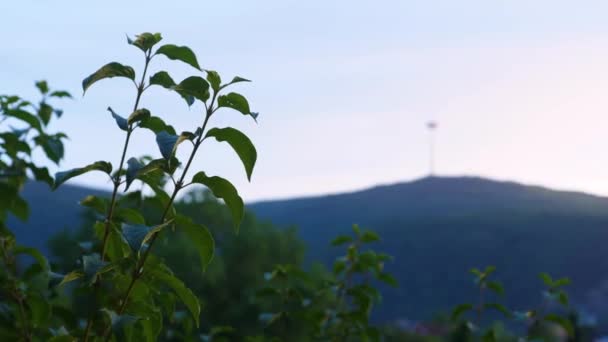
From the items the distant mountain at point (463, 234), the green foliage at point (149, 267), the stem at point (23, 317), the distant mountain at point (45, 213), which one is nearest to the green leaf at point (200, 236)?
the green foliage at point (149, 267)

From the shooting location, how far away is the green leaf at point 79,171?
6.14 feet

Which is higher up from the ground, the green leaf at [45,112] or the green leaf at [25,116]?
the green leaf at [45,112]

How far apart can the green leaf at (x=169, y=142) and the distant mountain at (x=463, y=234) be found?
244ft

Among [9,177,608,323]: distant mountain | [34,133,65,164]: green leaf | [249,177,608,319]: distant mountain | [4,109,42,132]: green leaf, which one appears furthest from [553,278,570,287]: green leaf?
[249,177,608,319]: distant mountain

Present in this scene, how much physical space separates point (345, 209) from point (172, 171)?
92976 millimetres

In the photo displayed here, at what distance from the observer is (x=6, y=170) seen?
11.1ft

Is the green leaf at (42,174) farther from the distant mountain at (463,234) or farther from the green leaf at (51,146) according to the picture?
the distant mountain at (463,234)

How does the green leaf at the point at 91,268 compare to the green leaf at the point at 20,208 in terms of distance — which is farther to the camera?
Result: the green leaf at the point at 20,208

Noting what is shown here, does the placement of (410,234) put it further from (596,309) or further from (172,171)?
(172,171)

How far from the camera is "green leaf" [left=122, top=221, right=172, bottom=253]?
1718 mm

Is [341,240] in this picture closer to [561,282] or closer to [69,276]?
[561,282]

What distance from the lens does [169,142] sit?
5.89 feet

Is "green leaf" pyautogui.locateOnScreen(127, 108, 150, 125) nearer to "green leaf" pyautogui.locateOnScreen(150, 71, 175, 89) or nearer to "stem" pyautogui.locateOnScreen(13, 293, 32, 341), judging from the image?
"green leaf" pyautogui.locateOnScreen(150, 71, 175, 89)

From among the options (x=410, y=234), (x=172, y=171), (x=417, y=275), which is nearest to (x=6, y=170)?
(x=172, y=171)
